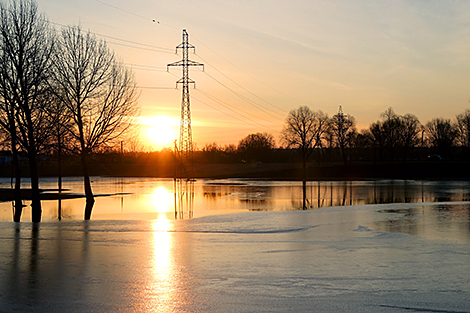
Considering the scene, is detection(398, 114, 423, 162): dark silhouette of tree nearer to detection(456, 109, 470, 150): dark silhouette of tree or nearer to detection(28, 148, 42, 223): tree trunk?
detection(456, 109, 470, 150): dark silhouette of tree

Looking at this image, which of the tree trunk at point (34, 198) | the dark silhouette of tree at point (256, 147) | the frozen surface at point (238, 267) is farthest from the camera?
the dark silhouette of tree at point (256, 147)

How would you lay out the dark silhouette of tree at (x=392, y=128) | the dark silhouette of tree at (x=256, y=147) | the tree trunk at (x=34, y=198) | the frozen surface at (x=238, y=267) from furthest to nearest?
the dark silhouette of tree at (x=256, y=147), the dark silhouette of tree at (x=392, y=128), the tree trunk at (x=34, y=198), the frozen surface at (x=238, y=267)

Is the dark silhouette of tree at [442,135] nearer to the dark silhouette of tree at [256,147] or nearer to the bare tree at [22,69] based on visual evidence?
the dark silhouette of tree at [256,147]

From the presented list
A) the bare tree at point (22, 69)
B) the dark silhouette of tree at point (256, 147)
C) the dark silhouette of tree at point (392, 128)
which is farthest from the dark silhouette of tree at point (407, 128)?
the bare tree at point (22, 69)

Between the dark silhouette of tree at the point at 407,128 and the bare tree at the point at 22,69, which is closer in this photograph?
the bare tree at the point at 22,69

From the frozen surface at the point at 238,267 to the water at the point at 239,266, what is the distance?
2 cm

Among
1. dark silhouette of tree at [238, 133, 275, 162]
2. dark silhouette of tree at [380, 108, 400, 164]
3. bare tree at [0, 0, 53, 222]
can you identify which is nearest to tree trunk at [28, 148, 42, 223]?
bare tree at [0, 0, 53, 222]

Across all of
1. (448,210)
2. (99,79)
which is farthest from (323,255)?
(99,79)

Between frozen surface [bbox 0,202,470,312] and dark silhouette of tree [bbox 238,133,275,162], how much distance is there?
5106 inches

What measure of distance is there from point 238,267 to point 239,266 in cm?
9

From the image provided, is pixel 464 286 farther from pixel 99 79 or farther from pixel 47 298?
pixel 99 79

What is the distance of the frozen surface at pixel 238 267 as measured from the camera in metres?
7.13

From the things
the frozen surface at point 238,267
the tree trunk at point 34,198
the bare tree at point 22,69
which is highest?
the bare tree at point 22,69

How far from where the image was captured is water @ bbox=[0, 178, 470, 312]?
23.4 ft
